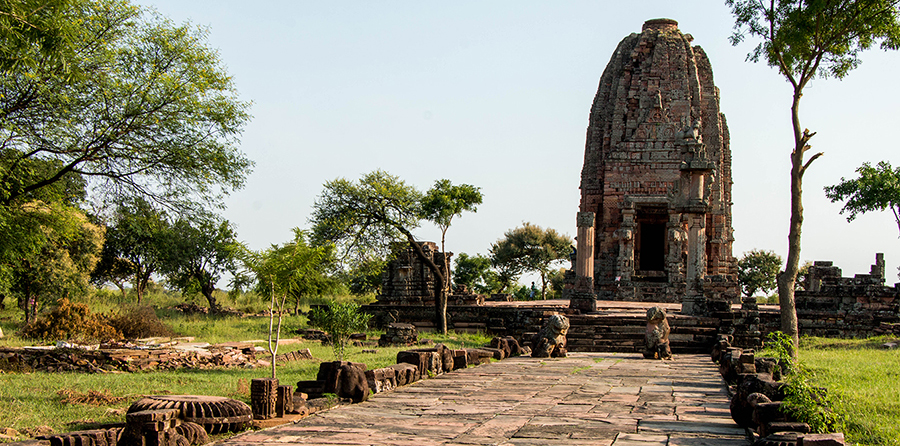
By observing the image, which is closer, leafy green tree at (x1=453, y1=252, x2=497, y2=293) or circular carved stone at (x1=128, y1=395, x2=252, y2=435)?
circular carved stone at (x1=128, y1=395, x2=252, y2=435)

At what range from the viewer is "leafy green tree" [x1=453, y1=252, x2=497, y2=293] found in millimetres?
45312

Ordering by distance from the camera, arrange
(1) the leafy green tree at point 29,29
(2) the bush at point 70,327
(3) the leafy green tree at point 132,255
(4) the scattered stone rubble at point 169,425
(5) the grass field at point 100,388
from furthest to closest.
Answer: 1. (3) the leafy green tree at point 132,255
2. (2) the bush at point 70,327
3. (1) the leafy green tree at point 29,29
4. (5) the grass field at point 100,388
5. (4) the scattered stone rubble at point 169,425

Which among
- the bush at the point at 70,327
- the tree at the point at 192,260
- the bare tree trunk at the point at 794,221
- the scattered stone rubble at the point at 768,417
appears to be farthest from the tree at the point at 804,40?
the tree at the point at 192,260

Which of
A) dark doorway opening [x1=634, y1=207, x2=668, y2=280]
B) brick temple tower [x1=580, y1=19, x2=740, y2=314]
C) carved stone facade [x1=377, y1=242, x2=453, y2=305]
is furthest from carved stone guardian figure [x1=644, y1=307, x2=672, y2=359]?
dark doorway opening [x1=634, y1=207, x2=668, y2=280]

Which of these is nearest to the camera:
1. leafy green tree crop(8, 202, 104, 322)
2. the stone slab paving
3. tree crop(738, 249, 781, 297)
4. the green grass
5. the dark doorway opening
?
the stone slab paving

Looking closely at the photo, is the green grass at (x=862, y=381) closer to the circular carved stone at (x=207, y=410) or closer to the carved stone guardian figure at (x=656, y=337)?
the carved stone guardian figure at (x=656, y=337)

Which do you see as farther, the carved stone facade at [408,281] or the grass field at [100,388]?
the carved stone facade at [408,281]

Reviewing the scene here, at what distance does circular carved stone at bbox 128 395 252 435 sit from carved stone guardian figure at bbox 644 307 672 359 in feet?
31.6

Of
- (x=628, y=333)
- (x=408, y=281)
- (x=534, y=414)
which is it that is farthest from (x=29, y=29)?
(x=408, y=281)

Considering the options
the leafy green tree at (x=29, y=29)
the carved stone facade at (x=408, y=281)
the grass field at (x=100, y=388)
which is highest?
the leafy green tree at (x=29, y=29)

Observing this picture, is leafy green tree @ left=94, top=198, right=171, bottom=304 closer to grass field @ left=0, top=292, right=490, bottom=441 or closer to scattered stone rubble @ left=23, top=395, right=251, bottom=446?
grass field @ left=0, top=292, right=490, bottom=441

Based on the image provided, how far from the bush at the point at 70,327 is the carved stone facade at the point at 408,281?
1069cm

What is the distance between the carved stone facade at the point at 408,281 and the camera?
25.6 m

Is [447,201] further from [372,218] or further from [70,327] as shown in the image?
[70,327]
